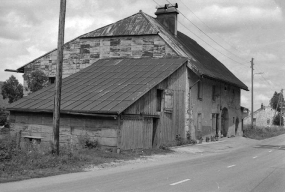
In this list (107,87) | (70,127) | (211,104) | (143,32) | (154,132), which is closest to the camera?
(70,127)

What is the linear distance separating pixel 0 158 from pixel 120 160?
5.81m

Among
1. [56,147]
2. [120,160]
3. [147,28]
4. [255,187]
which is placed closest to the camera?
[255,187]

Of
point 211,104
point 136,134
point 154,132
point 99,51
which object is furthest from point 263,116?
point 136,134

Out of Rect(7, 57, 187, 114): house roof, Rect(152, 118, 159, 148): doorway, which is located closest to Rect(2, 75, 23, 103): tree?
Rect(7, 57, 187, 114): house roof

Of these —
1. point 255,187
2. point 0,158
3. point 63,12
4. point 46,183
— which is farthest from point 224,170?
point 63,12

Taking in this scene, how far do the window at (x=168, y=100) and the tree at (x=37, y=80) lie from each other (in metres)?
14.1

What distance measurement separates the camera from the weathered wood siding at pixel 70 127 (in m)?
19.5

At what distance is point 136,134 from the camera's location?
20.7 m

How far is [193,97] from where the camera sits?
29000 millimetres

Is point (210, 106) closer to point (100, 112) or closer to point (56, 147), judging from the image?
point (100, 112)

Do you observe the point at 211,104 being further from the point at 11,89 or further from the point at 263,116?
the point at 263,116

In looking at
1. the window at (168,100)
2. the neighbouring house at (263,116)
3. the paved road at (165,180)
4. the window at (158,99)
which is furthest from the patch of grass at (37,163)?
the neighbouring house at (263,116)

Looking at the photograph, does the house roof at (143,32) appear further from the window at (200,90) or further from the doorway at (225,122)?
the doorway at (225,122)

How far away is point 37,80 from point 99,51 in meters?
6.33
